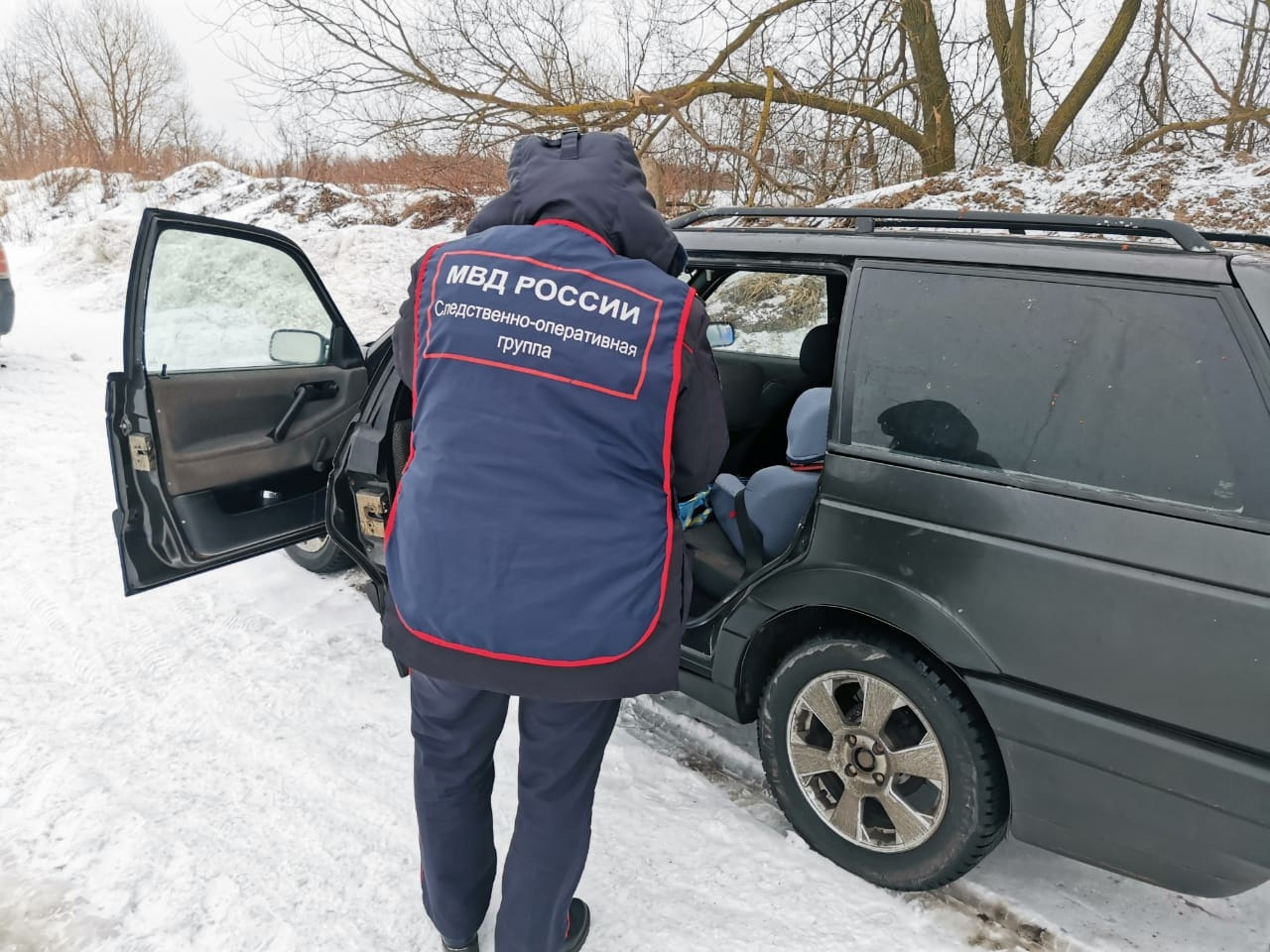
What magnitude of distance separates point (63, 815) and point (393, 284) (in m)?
9.51

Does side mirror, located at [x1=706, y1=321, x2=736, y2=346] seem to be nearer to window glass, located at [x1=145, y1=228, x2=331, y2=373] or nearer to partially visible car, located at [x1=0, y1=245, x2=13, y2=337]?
window glass, located at [x1=145, y1=228, x2=331, y2=373]

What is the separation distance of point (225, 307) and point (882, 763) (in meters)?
3.09

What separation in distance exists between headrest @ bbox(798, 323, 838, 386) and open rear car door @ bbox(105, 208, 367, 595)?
2054 millimetres

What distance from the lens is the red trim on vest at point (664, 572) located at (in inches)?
58.1

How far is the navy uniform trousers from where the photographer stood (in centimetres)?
163

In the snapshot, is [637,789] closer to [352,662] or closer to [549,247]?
[352,662]

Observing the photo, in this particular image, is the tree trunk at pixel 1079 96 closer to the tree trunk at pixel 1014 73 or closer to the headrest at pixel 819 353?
the tree trunk at pixel 1014 73

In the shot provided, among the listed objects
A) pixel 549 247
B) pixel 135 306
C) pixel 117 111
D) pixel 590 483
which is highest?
pixel 117 111

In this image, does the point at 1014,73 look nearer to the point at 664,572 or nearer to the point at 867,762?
the point at 867,762

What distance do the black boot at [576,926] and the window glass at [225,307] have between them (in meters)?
2.31

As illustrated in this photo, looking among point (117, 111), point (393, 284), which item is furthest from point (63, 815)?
point (117, 111)

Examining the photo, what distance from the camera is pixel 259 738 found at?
265 centimetres

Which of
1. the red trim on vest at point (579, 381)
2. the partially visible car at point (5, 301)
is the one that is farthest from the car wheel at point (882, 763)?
the partially visible car at point (5, 301)

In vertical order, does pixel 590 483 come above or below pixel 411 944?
above
